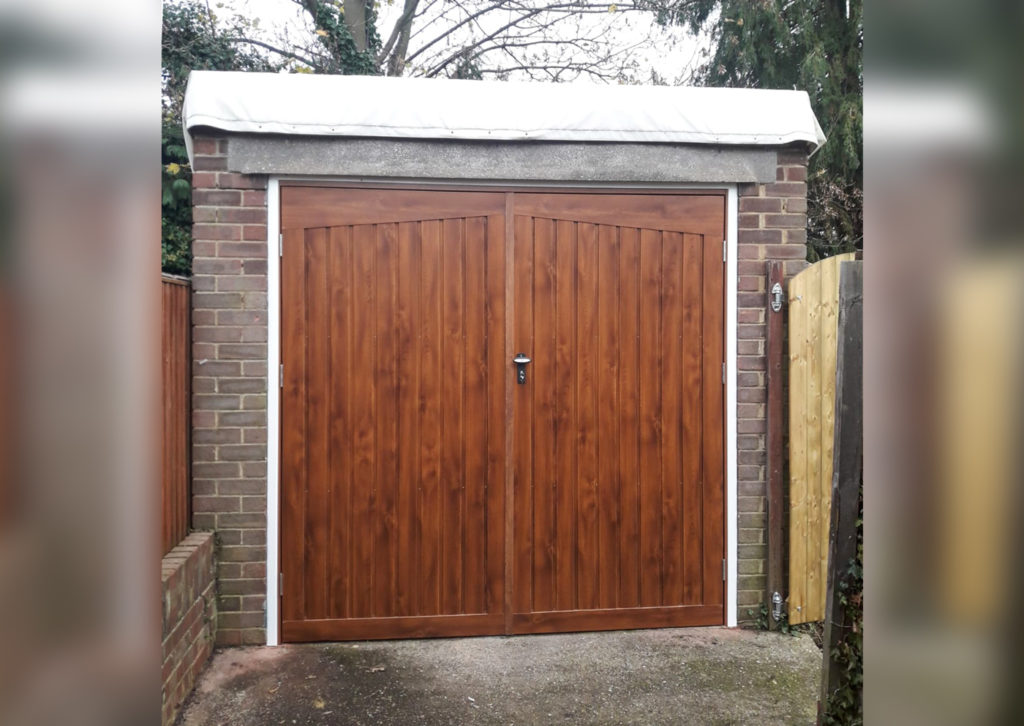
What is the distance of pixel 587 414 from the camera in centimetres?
363

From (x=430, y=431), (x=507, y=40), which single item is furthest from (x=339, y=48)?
(x=430, y=431)

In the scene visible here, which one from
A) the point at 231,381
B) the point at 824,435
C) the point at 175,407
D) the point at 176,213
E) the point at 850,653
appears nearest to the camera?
the point at 850,653

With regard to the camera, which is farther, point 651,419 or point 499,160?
point 651,419

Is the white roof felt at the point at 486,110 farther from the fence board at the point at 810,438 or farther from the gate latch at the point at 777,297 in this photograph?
the fence board at the point at 810,438

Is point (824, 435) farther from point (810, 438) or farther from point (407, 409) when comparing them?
point (407, 409)

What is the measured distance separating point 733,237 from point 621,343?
807 mm

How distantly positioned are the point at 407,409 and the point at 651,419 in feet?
4.15

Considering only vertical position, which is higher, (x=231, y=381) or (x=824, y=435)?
(x=231, y=381)

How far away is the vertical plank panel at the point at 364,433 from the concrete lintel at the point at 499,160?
356 millimetres

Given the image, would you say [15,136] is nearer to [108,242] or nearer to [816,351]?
[108,242]

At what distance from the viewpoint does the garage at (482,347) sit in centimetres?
341

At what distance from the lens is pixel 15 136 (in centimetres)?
27

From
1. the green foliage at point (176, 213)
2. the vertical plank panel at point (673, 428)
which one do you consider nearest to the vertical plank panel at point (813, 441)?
the vertical plank panel at point (673, 428)

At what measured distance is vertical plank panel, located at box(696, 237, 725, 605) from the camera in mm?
3654
